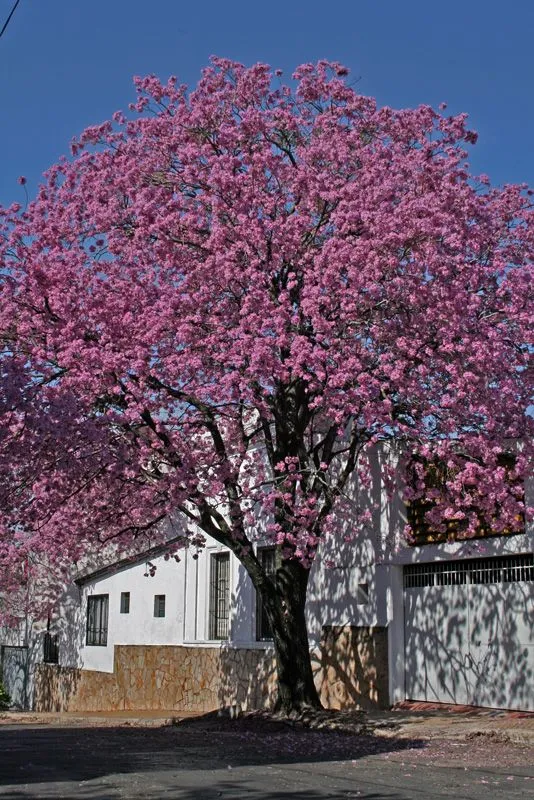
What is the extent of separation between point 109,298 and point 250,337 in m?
2.73

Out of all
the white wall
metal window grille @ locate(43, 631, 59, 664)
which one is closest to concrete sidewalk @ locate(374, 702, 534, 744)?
the white wall

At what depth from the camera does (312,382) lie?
15.6m

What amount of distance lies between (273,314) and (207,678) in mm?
10998

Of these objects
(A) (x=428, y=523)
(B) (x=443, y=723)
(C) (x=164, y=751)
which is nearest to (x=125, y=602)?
(A) (x=428, y=523)

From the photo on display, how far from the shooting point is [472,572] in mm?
17703

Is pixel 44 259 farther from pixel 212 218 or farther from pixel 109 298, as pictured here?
pixel 212 218

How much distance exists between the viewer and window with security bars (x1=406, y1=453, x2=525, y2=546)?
17.0 meters

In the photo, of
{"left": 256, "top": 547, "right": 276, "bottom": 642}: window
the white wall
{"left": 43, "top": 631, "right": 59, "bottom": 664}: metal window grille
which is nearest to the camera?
the white wall

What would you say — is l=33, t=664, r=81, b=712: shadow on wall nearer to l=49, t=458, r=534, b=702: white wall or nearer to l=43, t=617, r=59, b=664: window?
l=43, t=617, r=59, b=664: window

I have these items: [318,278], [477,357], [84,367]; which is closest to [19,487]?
[84,367]

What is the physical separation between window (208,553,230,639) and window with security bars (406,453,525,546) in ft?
20.3

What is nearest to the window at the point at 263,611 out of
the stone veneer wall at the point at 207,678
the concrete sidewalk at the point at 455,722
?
the stone veneer wall at the point at 207,678

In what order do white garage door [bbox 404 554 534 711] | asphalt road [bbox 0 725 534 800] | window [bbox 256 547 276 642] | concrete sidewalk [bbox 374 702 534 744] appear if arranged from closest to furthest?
asphalt road [bbox 0 725 534 800], concrete sidewalk [bbox 374 702 534 744], white garage door [bbox 404 554 534 711], window [bbox 256 547 276 642]

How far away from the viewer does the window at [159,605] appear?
26.0 m
